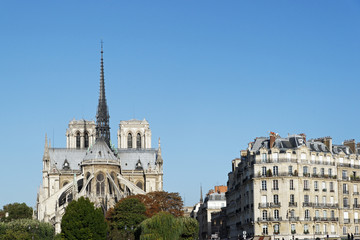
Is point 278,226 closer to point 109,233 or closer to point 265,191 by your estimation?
point 265,191

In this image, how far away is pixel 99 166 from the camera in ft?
425

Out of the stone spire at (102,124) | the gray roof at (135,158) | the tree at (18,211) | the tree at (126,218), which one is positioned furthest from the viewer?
the gray roof at (135,158)

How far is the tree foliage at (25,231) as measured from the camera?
3515 inches

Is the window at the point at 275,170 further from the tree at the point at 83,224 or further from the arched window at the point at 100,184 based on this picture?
the arched window at the point at 100,184

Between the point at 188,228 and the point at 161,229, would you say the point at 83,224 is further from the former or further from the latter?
the point at 188,228

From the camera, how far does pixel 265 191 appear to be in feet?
249

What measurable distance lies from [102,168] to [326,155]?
5937 cm

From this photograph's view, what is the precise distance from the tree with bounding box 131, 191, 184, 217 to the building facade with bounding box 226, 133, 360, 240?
88.5 ft

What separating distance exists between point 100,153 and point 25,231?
4013 centimetres

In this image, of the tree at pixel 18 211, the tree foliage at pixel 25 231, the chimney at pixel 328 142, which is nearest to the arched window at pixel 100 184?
the tree at pixel 18 211

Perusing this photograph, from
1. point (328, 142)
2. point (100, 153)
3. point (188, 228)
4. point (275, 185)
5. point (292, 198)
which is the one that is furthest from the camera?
point (100, 153)

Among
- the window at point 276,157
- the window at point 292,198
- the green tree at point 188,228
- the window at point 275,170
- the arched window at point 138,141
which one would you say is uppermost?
the arched window at point 138,141

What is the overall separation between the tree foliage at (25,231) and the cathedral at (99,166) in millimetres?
19521

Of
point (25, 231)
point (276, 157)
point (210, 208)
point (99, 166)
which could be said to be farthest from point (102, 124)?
point (276, 157)
